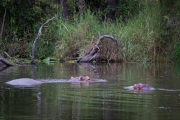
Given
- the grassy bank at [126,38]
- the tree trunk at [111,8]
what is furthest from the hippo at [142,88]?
the tree trunk at [111,8]

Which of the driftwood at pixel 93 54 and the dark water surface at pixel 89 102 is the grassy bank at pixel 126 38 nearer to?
the driftwood at pixel 93 54

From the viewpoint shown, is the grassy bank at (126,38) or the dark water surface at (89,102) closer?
the dark water surface at (89,102)

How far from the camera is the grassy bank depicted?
21938 mm

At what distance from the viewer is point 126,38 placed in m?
22.1

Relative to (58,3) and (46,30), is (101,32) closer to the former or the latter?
(46,30)

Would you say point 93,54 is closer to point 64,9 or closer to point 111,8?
point 64,9

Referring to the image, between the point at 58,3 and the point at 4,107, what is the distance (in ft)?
67.4

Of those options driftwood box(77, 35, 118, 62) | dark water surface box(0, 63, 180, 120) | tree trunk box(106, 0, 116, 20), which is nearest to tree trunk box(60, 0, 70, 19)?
tree trunk box(106, 0, 116, 20)

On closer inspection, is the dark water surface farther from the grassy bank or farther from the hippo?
the grassy bank

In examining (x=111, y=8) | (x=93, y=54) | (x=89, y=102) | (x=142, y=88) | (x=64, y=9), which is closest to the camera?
(x=89, y=102)

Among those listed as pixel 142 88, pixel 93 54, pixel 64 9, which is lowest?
pixel 142 88

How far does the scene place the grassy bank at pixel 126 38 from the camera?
21.9m

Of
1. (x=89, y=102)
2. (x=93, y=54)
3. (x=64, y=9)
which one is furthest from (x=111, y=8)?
(x=89, y=102)

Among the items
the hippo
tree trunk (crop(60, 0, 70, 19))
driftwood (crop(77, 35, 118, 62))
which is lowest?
the hippo
